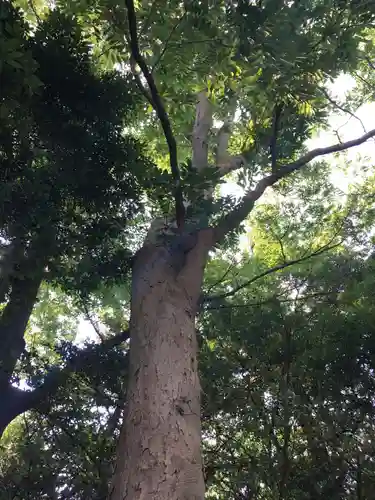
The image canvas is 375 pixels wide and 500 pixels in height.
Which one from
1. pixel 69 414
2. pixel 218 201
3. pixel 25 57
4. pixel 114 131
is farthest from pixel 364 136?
pixel 69 414

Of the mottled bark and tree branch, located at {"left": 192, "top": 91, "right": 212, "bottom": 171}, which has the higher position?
tree branch, located at {"left": 192, "top": 91, "right": 212, "bottom": 171}

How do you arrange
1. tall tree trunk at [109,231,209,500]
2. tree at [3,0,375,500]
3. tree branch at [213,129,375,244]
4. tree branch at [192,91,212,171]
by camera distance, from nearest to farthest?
1. tall tree trunk at [109,231,209,500]
2. tree at [3,0,375,500]
3. tree branch at [213,129,375,244]
4. tree branch at [192,91,212,171]

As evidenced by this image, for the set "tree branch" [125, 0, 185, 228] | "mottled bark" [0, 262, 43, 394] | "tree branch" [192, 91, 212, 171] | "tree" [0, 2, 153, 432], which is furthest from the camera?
"tree branch" [192, 91, 212, 171]

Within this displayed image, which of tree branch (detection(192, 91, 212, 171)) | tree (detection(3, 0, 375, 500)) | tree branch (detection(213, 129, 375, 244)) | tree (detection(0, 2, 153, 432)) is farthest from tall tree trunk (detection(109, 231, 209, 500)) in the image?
tree branch (detection(192, 91, 212, 171))

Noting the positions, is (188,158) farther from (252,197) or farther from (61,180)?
(61,180)

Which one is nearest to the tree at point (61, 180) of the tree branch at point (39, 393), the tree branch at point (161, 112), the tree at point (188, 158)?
the tree branch at point (39, 393)

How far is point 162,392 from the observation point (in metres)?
2.57

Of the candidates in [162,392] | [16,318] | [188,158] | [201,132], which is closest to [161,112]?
[188,158]

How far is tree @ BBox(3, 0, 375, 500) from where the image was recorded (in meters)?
2.35

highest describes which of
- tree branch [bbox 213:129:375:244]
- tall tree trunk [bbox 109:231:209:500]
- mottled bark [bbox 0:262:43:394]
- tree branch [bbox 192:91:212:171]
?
tree branch [bbox 192:91:212:171]

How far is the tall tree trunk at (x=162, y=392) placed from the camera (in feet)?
7.04

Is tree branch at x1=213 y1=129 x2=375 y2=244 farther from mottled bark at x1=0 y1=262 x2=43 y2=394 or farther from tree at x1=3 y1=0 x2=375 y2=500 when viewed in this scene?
mottled bark at x1=0 y1=262 x2=43 y2=394

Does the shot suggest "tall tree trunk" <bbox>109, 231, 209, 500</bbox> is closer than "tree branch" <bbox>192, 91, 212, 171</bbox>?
Yes

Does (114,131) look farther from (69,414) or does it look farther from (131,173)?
(69,414)
